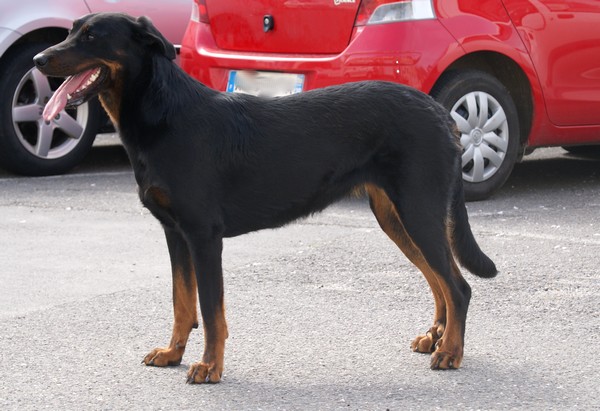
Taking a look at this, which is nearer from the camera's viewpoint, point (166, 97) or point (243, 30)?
point (166, 97)

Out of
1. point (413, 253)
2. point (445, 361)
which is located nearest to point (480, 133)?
point (413, 253)

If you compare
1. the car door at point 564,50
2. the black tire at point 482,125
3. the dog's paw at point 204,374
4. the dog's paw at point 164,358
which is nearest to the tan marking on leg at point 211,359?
the dog's paw at point 204,374

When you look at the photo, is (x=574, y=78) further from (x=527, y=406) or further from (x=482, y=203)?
(x=527, y=406)

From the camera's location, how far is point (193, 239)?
480 cm

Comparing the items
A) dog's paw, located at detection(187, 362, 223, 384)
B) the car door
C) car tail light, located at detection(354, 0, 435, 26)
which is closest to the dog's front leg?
dog's paw, located at detection(187, 362, 223, 384)

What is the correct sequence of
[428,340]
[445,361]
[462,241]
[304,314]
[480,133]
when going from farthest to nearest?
[480,133] < [304,314] < [462,241] < [428,340] < [445,361]

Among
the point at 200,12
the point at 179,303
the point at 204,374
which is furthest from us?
the point at 200,12

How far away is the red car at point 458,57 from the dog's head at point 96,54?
322 cm

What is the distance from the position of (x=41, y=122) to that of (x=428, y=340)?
4900 millimetres

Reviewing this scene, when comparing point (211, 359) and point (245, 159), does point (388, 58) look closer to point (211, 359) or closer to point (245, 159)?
point (245, 159)

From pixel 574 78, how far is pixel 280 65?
202 centimetres

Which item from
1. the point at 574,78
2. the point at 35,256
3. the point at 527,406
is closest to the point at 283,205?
the point at 527,406

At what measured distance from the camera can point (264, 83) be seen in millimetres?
8359

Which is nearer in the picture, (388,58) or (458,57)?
(388,58)
